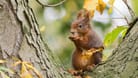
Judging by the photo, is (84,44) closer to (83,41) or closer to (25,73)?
(83,41)

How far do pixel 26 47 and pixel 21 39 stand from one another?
1.8 inches

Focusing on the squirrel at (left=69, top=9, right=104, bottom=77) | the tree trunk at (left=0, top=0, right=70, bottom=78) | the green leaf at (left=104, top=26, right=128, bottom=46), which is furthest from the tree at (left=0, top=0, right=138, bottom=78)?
the squirrel at (left=69, top=9, right=104, bottom=77)

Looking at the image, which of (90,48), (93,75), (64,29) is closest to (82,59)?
(90,48)

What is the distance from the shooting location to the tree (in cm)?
217

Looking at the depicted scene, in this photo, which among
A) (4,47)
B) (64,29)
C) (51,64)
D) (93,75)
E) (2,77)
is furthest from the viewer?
(64,29)

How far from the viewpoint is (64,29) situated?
4.98 metres

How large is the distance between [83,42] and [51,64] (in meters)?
0.72

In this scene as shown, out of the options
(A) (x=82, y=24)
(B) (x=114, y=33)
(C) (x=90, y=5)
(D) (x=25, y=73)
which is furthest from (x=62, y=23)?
(D) (x=25, y=73)

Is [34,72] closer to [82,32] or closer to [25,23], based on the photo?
[25,23]

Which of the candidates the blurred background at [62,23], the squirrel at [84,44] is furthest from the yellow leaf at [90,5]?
the blurred background at [62,23]

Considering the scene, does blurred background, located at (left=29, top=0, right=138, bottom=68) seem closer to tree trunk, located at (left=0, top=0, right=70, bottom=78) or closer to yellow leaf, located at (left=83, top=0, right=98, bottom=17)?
yellow leaf, located at (left=83, top=0, right=98, bottom=17)

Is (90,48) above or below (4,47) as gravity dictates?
below

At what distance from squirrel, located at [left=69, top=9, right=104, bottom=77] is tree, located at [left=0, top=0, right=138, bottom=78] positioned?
463mm

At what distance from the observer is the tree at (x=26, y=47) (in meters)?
2.17
